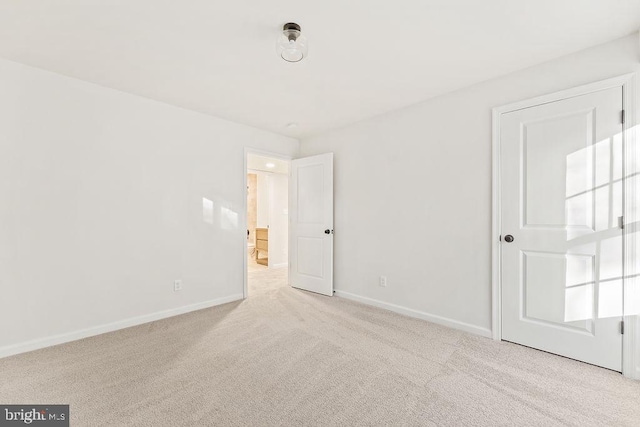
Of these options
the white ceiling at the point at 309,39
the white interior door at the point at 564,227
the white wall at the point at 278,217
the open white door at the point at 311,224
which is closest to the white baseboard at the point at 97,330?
the open white door at the point at 311,224

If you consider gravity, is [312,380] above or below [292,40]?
below

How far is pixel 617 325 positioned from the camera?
2.05 m

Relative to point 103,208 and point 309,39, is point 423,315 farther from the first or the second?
point 103,208

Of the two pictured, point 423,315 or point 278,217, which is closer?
point 423,315

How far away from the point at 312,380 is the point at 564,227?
2321mm

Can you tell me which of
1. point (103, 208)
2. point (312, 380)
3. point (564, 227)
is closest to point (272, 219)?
point (103, 208)

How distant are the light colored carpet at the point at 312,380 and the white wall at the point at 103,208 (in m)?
0.35

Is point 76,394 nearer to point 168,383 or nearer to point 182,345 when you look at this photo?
point 168,383

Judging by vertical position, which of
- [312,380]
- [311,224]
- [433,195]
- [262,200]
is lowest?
[312,380]

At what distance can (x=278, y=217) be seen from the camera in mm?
6375

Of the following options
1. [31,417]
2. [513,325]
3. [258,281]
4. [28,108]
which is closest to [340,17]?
[28,108]

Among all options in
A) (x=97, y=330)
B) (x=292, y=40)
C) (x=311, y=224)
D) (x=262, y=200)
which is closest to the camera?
(x=292, y=40)

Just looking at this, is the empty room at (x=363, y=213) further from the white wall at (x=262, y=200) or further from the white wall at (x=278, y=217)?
the white wall at (x=262, y=200)

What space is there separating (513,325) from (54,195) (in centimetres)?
427
